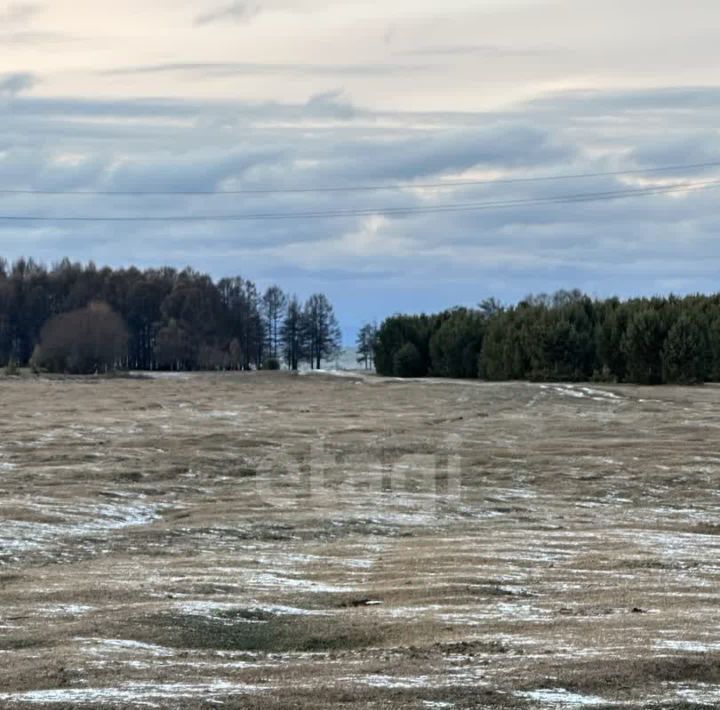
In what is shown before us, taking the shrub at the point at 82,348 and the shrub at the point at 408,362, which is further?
the shrub at the point at 82,348

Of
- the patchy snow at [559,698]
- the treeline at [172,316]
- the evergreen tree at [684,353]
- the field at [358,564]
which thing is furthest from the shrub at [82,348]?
the patchy snow at [559,698]

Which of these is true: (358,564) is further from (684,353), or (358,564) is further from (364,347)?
(364,347)

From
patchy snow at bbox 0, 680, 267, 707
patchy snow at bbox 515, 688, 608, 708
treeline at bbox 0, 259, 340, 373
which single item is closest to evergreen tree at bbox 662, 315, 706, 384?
treeline at bbox 0, 259, 340, 373

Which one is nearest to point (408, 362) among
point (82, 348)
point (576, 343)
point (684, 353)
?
point (576, 343)

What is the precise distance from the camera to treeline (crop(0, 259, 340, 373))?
10912 centimetres

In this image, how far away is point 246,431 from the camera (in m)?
37.9

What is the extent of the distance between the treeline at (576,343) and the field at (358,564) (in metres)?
24.4

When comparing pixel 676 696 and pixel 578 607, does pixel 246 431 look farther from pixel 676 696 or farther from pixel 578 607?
pixel 676 696

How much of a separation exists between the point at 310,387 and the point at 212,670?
60.9 m

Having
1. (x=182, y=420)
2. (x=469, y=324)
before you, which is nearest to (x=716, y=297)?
(x=469, y=324)

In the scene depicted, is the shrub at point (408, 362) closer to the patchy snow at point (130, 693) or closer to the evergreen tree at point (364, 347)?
the evergreen tree at point (364, 347)

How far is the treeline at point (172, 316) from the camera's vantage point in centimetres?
10912

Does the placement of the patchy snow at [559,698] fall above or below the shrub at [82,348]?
below

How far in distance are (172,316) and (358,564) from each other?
99967 mm
